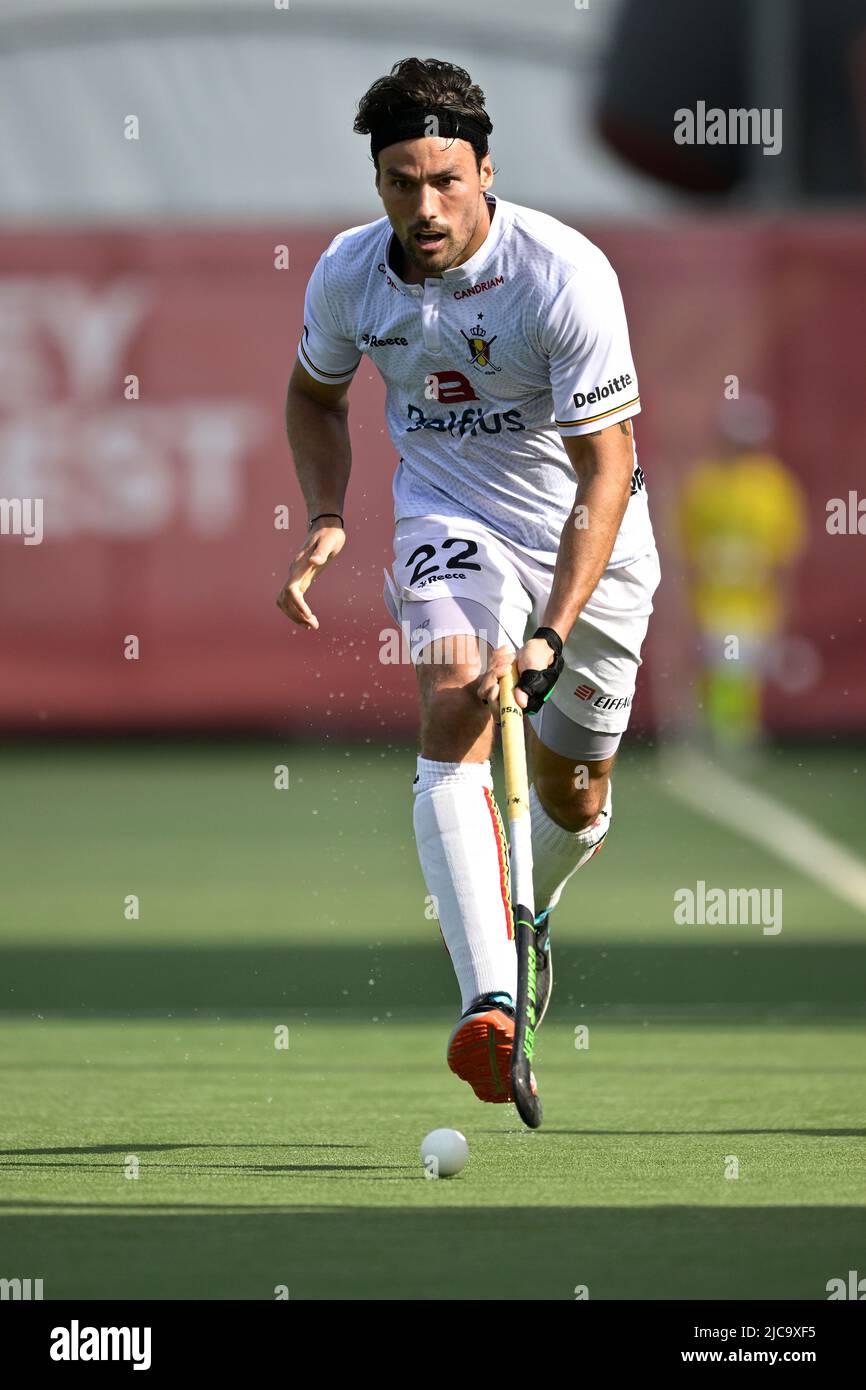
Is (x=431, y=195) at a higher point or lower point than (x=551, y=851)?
higher

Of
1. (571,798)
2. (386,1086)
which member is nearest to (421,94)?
(571,798)

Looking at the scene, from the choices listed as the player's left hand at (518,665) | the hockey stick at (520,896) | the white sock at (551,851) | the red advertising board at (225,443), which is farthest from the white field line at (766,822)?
the player's left hand at (518,665)

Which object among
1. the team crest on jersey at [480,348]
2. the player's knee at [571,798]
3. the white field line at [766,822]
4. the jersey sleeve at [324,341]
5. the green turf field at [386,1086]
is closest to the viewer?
the green turf field at [386,1086]

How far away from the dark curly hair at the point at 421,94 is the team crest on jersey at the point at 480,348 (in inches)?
15.4

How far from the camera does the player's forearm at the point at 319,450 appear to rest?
6.10m

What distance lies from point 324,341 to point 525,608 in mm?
858

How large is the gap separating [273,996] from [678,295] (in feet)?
37.5

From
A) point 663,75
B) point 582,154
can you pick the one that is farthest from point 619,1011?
point 582,154

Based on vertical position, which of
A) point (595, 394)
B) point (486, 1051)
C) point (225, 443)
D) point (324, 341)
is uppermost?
point (225, 443)

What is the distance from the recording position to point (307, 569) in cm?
577

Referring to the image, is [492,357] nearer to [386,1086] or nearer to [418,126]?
[418,126]

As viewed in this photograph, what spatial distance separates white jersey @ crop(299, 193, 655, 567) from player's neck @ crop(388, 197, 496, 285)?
1 cm

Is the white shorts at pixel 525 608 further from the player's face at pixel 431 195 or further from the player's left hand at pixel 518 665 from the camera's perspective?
the player's face at pixel 431 195

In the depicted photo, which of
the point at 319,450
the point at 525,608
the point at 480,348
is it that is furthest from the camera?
the point at 319,450
